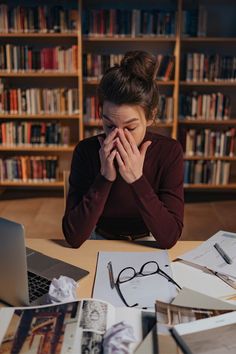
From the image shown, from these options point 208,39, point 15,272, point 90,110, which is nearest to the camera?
point 15,272

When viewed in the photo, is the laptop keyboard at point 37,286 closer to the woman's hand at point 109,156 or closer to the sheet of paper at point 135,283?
the sheet of paper at point 135,283

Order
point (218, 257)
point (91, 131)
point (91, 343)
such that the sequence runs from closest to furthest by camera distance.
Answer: point (91, 343) < point (218, 257) < point (91, 131)

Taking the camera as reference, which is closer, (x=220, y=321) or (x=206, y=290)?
(x=220, y=321)

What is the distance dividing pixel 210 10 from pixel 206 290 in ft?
10.5

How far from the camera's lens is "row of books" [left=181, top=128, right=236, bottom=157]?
141 inches

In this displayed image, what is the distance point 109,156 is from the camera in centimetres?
125

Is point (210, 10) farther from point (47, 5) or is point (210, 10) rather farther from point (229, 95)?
point (47, 5)

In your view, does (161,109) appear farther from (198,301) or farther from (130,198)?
(198,301)

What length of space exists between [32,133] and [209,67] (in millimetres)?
1714

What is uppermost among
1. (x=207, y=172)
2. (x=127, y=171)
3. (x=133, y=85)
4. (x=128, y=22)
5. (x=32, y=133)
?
(x=128, y=22)

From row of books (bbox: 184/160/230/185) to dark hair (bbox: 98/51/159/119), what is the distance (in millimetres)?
2379

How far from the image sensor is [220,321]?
0.76 metres

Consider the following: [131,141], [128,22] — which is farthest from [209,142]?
[131,141]

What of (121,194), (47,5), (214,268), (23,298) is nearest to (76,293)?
(23,298)
